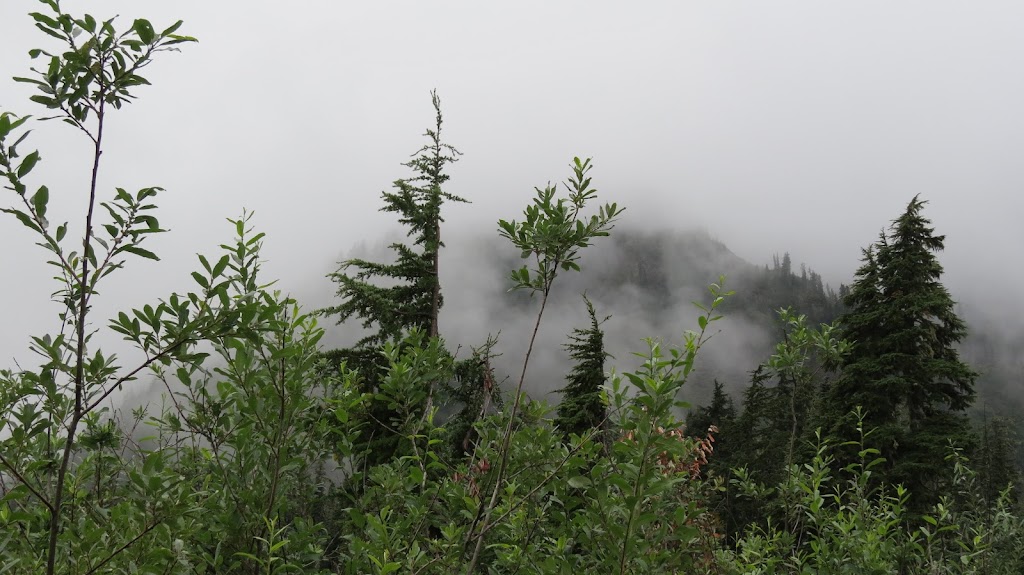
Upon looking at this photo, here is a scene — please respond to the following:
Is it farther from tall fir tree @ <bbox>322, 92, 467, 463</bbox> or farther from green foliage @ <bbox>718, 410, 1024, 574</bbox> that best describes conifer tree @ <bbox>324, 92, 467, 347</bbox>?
green foliage @ <bbox>718, 410, 1024, 574</bbox>

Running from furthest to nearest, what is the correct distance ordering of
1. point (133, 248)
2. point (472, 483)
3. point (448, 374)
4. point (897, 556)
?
point (897, 556)
point (448, 374)
point (472, 483)
point (133, 248)

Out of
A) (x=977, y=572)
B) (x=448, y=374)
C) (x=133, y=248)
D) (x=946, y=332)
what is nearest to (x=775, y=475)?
(x=946, y=332)

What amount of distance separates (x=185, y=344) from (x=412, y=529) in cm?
182

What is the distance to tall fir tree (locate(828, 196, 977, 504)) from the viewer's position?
54.9ft

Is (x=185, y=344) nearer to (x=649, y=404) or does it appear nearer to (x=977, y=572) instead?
(x=649, y=404)

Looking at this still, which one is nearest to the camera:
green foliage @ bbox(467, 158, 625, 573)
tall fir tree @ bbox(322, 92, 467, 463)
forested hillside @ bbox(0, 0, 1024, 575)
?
forested hillside @ bbox(0, 0, 1024, 575)

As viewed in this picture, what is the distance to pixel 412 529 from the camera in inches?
121

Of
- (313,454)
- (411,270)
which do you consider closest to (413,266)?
(411,270)

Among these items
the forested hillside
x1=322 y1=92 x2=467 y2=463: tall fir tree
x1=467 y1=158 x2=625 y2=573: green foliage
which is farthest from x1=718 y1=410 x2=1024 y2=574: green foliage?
x1=322 y1=92 x2=467 y2=463: tall fir tree

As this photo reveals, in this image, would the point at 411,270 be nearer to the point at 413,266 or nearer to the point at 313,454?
the point at 413,266

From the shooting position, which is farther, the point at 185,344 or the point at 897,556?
the point at 897,556

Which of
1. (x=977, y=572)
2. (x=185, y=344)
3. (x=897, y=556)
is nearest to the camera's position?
(x=185, y=344)

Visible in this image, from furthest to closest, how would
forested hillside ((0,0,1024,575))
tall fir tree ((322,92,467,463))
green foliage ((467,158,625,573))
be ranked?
1. tall fir tree ((322,92,467,463))
2. green foliage ((467,158,625,573))
3. forested hillside ((0,0,1024,575))

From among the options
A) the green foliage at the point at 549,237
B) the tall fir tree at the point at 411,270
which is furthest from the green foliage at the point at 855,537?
the tall fir tree at the point at 411,270
